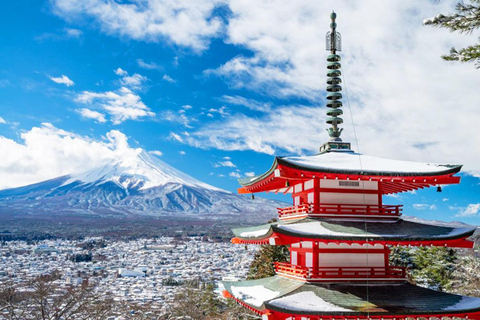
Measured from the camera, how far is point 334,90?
49.0 ft

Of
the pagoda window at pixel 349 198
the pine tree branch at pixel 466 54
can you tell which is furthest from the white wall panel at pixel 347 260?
the pine tree branch at pixel 466 54

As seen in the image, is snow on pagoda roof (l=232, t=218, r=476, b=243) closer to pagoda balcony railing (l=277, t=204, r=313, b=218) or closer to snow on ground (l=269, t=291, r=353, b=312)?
pagoda balcony railing (l=277, t=204, r=313, b=218)

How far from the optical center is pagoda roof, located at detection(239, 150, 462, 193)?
11.7 metres

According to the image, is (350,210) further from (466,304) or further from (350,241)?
(466,304)

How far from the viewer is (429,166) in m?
12.4

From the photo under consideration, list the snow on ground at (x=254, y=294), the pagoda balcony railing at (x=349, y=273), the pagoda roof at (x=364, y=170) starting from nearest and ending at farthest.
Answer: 1. the pagoda roof at (x=364, y=170)
2. the pagoda balcony railing at (x=349, y=273)
3. the snow on ground at (x=254, y=294)

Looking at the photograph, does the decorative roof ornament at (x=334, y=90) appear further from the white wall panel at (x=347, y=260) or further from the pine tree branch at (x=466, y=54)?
the pine tree branch at (x=466, y=54)

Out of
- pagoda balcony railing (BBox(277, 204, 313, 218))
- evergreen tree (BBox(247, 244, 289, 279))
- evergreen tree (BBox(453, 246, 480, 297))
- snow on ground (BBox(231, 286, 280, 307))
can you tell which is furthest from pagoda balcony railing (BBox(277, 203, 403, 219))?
evergreen tree (BBox(247, 244, 289, 279))

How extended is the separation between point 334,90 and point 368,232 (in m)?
5.26

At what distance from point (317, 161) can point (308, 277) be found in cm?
308

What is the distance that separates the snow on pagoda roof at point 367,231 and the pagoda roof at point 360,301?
146 centimetres

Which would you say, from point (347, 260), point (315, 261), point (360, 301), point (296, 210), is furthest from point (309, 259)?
point (360, 301)

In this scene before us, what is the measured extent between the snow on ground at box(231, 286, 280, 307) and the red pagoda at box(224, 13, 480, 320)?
0.14ft

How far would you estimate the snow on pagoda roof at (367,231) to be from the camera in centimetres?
1118
